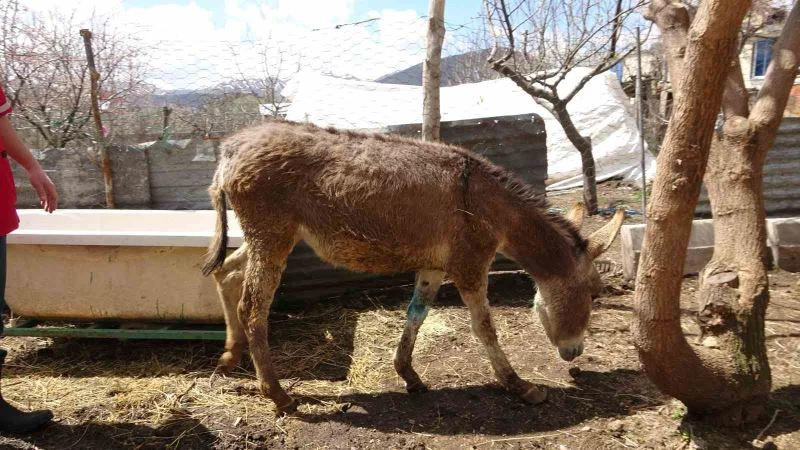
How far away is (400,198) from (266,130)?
100 cm

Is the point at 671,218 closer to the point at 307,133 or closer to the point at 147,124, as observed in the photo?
the point at 307,133

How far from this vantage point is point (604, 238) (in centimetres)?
349

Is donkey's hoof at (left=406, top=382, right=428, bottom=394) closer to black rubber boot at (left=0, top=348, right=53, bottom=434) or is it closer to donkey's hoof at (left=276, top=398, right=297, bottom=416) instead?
donkey's hoof at (left=276, top=398, right=297, bottom=416)

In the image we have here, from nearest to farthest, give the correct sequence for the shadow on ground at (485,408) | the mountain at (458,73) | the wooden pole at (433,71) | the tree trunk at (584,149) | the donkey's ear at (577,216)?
the shadow on ground at (485,408) → the donkey's ear at (577,216) → the wooden pole at (433,71) → the tree trunk at (584,149) → the mountain at (458,73)

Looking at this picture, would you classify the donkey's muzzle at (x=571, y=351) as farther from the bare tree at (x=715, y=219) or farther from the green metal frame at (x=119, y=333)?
the green metal frame at (x=119, y=333)

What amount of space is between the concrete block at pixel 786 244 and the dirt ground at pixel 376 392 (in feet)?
1.40

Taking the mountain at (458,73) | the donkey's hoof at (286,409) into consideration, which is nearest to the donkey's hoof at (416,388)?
the donkey's hoof at (286,409)

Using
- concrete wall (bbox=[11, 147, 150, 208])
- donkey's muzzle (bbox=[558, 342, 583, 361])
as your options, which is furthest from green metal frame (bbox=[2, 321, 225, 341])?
concrete wall (bbox=[11, 147, 150, 208])

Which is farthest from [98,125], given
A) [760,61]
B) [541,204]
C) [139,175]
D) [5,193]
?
[760,61]

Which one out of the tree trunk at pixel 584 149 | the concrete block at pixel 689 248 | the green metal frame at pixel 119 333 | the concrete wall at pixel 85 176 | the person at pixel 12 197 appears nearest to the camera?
the person at pixel 12 197

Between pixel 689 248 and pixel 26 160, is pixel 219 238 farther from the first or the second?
pixel 689 248

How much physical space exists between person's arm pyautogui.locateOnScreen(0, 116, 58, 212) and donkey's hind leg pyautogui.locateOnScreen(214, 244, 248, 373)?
3.69 ft

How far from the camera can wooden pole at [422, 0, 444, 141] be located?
4.34 metres

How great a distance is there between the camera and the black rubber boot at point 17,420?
2.95 meters
